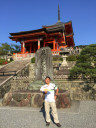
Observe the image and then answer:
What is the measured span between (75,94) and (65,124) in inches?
293

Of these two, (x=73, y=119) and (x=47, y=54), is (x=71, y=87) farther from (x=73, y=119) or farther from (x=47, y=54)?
(x=73, y=119)

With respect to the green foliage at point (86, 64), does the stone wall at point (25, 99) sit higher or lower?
lower

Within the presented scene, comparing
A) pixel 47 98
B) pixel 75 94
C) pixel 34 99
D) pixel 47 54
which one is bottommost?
pixel 75 94

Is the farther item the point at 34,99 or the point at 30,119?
the point at 34,99

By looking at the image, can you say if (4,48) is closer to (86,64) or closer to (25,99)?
(86,64)

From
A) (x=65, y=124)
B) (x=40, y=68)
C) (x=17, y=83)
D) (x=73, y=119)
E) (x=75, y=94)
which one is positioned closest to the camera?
(x=65, y=124)

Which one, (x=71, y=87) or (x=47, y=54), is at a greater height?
(x=47, y=54)

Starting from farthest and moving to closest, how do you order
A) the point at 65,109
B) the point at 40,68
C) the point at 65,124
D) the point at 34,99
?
the point at 40,68 → the point at 34,99 → the point at 65,109 → the point at 65,124

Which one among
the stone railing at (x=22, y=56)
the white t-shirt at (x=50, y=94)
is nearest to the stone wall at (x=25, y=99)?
the white t-shirt at (x=50, y=94)

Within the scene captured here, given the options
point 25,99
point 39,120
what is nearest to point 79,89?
point 25,99

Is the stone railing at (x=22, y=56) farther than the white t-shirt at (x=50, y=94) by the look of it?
Yes

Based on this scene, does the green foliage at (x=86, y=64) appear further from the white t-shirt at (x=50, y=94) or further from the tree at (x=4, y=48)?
the tree at (x=4, y=48)

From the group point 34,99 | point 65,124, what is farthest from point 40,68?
point 65,124

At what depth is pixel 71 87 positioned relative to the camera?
10828 mm
